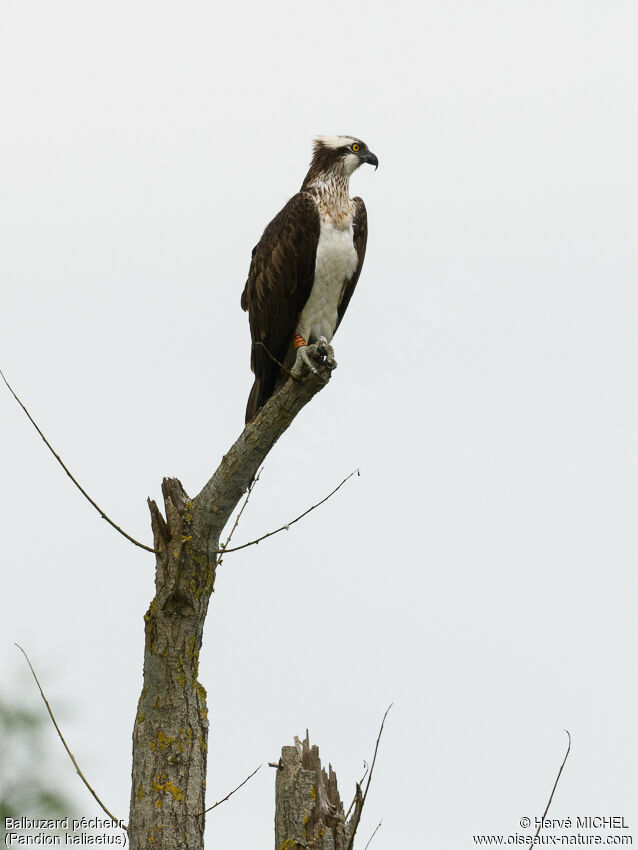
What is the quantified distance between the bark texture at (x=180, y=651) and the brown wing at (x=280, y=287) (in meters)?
1.77

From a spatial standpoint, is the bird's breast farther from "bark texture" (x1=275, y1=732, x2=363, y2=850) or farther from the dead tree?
"bark texture" (x1=275, y1=732, x2=363, y2=850)

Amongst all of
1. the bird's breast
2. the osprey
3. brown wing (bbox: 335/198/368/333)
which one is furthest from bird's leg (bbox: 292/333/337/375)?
brown wing (bbox: 335/198/368/333)

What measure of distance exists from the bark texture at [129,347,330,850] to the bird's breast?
197 cm

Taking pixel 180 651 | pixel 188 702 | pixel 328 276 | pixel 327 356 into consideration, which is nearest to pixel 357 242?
pixel 328 276

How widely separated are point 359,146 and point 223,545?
400 cm

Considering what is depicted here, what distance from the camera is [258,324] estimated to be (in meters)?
7.06

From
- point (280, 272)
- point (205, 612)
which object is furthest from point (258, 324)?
point (205, 612)

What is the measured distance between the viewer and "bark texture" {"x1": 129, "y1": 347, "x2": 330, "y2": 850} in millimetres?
4480

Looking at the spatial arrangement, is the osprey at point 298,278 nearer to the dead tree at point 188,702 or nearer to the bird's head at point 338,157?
the bird's head at point 338,157

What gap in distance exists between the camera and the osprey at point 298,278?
22.7ft

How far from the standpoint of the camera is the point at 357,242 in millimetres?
7250

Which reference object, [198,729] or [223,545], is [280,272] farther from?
[198,729]

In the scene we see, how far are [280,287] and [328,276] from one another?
13.4 inches

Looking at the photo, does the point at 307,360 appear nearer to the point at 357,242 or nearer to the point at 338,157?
the point at 357,242
